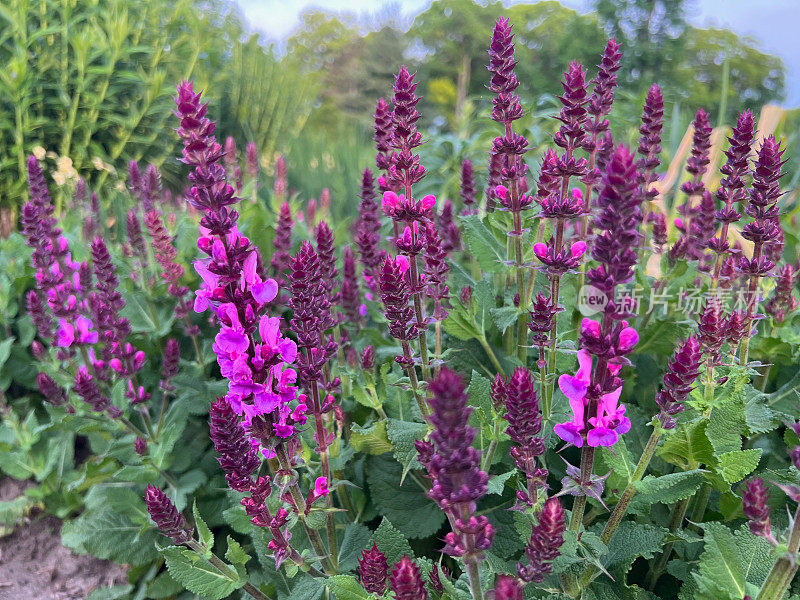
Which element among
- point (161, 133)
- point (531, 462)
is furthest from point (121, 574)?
point (161, 133)

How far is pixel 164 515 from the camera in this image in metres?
1.38

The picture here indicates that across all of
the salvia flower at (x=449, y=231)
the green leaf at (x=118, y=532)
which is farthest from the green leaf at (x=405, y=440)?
the green leaf at (x=118, y=532)

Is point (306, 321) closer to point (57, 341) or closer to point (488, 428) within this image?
point (488, 428)

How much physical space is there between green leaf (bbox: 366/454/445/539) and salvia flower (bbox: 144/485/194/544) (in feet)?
2.27

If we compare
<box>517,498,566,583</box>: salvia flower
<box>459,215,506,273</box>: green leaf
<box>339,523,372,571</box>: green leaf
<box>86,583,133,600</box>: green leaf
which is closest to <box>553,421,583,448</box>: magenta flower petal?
<box>517,498,566,583</box>: salvia flower

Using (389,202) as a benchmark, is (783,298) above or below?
below

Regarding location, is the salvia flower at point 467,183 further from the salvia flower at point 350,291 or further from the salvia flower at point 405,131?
the salvia flower at point 405,131

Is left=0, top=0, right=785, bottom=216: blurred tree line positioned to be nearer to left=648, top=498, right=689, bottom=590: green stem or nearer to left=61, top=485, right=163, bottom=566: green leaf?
left=648, top=498, right=689, bottom=590: green stem

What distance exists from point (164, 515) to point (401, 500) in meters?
0.83

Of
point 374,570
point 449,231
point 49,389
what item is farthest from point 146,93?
point 374,570

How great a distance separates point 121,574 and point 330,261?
1918 mm

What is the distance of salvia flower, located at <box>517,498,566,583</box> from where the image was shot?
1.07 meters

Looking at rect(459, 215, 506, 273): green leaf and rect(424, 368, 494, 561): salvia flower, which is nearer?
rect(424, 368, 494, 561): salvia flower

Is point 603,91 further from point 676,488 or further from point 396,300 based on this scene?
point 676,488
